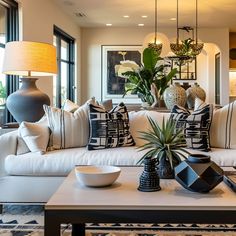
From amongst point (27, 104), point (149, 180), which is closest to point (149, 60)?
point (27, 104)

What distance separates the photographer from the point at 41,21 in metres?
6.39

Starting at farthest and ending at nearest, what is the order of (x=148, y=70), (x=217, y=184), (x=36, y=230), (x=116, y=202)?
(x=148, y=70) < (x=36, y=230) < (x=217, y=184) < (x=116, y=202)

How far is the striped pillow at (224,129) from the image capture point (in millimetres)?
3484

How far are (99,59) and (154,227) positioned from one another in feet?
25.2

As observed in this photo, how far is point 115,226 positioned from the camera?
105 inches

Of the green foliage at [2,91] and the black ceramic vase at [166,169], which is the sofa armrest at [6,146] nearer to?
the black ceramic vase at [166,169]

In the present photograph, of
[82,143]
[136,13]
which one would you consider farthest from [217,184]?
[136,13]

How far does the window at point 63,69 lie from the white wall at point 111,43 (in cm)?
69

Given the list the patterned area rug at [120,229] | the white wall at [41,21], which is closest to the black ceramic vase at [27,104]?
the patterned area rug at [120,229]

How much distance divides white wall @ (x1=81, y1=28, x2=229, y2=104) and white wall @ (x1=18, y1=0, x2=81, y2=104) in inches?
68.5

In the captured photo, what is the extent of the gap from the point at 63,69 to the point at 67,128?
5414mm

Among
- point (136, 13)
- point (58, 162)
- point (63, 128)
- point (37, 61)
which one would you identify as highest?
point (136, 13)

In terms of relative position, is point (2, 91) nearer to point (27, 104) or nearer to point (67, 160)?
point (27, 104)

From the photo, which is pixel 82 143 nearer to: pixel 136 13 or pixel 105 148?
pixel 105 148
